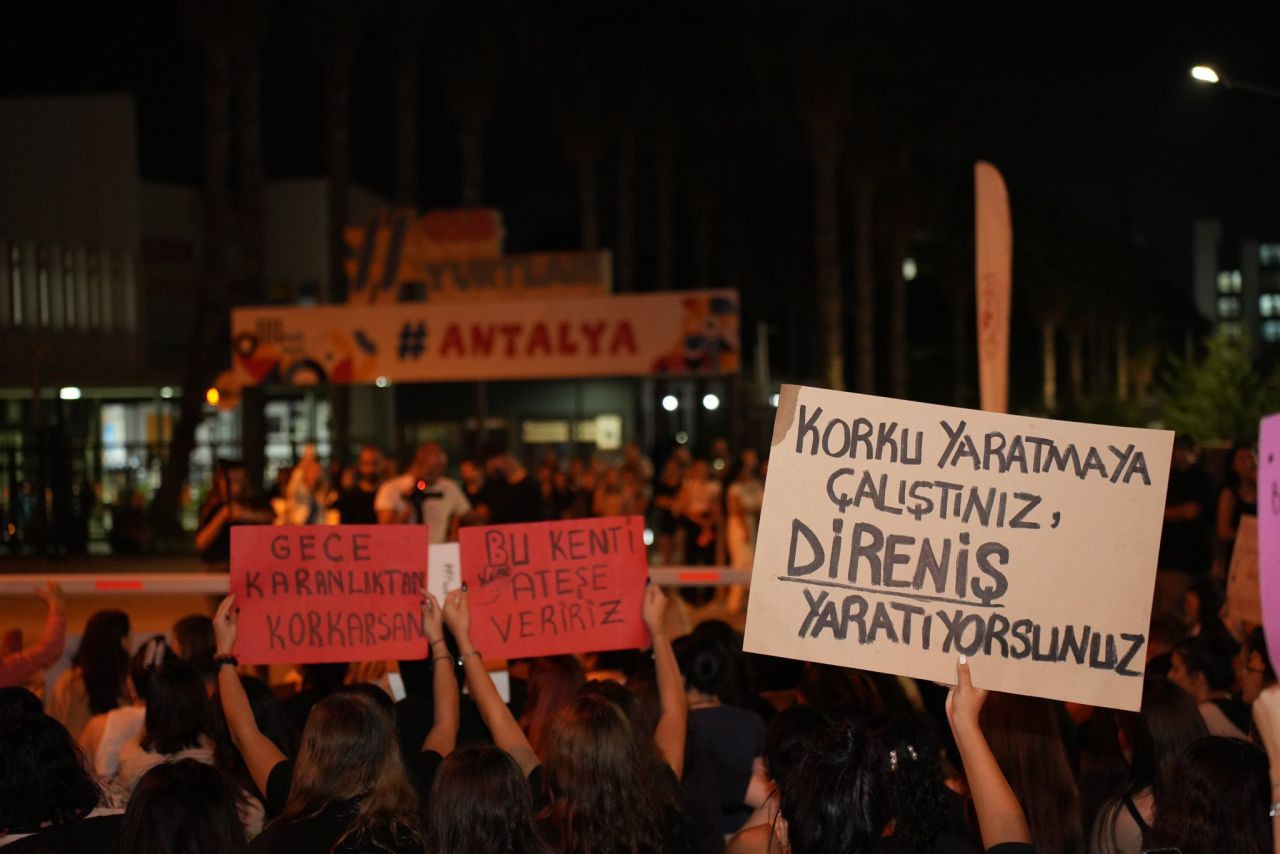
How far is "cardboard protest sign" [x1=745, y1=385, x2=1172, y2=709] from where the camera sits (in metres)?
4.00

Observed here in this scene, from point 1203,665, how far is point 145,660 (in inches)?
181

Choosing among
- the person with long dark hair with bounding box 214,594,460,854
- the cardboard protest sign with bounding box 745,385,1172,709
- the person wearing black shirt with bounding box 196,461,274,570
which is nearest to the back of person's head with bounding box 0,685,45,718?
the person with long dark hair with bounding box 214,594,460,854

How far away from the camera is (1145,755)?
4258 mm

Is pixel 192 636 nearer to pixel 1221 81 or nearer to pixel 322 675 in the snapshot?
pixel 322 675

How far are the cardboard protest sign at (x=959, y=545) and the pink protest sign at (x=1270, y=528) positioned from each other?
0.92 ft

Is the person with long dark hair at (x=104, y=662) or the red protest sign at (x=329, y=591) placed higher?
the red protest sign at (x=329, y=591)

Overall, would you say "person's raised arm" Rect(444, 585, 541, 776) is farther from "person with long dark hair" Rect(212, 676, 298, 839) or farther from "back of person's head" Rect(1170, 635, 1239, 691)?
"back of person's head" Rect(1170, 635, 1239, 691)

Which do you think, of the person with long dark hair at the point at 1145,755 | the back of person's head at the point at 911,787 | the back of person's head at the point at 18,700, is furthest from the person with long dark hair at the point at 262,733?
the person with long dark hair at the point at 1145,755

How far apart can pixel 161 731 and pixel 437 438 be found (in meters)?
20.1

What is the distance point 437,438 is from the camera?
25297 millimetres

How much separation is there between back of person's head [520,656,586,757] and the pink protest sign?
9.22ft

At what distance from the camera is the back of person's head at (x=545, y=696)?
557cm

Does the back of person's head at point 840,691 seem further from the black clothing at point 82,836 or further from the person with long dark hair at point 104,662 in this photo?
the person with long dark hair at point 104,662

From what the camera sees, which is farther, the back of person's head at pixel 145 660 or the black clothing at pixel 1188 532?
the black clothing at pixel 1188 532
